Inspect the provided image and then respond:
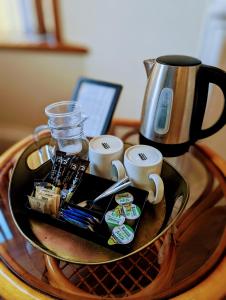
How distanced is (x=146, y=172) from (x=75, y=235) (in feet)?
0.64

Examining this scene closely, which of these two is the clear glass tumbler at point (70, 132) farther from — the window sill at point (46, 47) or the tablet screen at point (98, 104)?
the window sill at point (46, 47)

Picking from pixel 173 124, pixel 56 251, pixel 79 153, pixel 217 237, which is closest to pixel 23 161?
pixel 79 153

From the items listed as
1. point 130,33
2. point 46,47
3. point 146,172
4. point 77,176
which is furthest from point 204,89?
point 46,47

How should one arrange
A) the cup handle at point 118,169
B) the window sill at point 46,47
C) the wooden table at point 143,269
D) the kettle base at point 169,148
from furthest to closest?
the window sill at point 46,47, the kettle base at point 169,148, the cup handle at point 118,169, the wooden table at point 143,269

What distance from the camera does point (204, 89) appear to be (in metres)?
0.63

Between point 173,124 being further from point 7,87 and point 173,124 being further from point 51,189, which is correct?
point 7,87

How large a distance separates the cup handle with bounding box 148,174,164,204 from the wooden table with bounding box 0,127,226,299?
8 cm

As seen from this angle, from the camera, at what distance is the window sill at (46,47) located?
3.96 feet

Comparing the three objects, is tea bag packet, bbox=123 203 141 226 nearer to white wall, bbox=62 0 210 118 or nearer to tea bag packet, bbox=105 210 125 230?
tea bag packet, bbox=105 210 125 230

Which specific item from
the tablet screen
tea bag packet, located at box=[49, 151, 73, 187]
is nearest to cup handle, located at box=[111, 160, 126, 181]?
tea bag packet, located at box=[49, 151, 73, 187]

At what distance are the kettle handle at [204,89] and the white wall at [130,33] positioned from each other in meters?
0.45

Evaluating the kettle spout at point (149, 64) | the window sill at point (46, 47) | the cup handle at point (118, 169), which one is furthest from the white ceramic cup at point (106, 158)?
the window sill at point (46, 47)

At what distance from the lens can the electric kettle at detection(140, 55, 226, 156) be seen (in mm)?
602

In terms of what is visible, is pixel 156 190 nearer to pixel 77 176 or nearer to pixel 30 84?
pixel 77 176
